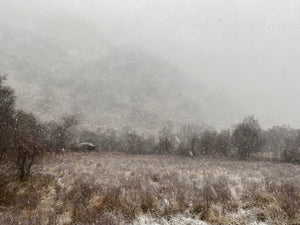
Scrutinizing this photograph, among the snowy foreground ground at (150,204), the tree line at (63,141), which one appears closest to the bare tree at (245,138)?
the tree line at (63,141)

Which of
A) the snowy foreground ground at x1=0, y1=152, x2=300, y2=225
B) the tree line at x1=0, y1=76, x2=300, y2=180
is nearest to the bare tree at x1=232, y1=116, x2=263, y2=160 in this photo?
the tree line at x1=0, y1=76, x2=300, y2=180

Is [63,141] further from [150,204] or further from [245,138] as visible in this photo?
[150,204]

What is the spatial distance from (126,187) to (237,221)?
4415 mm

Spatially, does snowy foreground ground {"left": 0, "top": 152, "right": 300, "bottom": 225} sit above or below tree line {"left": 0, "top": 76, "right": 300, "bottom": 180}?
below

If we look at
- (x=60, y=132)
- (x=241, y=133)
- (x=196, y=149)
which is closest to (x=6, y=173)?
(x=60, y=132)

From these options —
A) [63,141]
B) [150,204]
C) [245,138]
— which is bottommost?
[150,204]

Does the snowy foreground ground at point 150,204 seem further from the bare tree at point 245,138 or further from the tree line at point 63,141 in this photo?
the bare tree at point 245,138

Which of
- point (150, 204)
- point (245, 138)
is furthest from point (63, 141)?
point (150, 204)

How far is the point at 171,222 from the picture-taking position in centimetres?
653

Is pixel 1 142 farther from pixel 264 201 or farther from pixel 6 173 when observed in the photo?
pixel 264 201

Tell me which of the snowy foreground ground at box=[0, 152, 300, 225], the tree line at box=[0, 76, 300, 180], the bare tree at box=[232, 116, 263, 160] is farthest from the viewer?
the bare tree at box=[232, 116, 263, 160]

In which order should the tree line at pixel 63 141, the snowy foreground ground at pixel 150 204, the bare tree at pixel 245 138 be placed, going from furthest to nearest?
the bare tree at pixel 245 138 → the tree line at pixel 63 141 → the snowy foreground ground at pixel 150 204

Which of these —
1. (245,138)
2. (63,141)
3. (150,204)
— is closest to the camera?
(150,204)

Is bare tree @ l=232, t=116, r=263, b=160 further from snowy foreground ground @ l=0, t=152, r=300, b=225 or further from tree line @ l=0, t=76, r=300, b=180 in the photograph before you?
snowy foreground ground @ l=0, t=152, r=300, b=225
